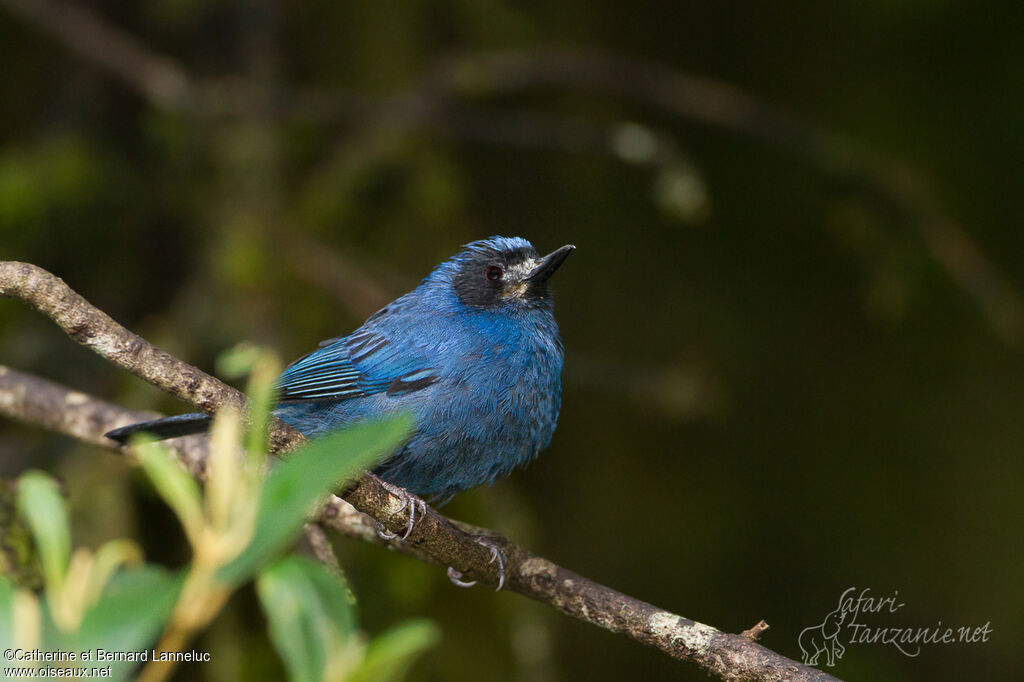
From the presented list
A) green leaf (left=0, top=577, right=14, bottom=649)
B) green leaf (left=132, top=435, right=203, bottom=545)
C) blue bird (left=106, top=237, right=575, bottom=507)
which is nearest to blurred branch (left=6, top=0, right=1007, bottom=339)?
blue bird (left=106, top=237, right=575, bottom=507)

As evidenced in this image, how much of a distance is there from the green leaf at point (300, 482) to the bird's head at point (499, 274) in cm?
268

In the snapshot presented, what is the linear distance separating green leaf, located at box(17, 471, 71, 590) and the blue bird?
194 centimetres

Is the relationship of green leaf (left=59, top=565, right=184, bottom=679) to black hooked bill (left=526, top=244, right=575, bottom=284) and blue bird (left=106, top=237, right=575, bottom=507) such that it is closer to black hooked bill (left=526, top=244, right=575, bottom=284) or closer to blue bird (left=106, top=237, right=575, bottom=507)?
blue bird (left=106, top=237, right=575, bottom=507)

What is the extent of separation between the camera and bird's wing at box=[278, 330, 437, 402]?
130 inches

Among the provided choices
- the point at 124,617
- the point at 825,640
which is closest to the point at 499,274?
the point at 825,640

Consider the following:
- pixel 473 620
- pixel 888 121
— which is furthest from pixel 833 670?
pixel 888 121

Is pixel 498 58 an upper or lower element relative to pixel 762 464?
upper

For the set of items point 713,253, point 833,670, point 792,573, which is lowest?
point 833,670

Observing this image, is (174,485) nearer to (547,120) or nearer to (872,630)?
(547,120)

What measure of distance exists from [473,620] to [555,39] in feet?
9.48

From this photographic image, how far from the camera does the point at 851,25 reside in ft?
16.1

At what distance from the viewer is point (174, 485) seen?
3.19 ft

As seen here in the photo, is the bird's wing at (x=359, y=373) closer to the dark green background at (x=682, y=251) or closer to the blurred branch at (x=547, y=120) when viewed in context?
the dark green background at (x=682, y=251)

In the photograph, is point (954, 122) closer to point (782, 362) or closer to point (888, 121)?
point (888, 121)
